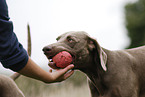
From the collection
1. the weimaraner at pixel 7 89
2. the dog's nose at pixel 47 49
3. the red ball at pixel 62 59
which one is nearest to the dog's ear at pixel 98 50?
the red ball at pixel 62 59

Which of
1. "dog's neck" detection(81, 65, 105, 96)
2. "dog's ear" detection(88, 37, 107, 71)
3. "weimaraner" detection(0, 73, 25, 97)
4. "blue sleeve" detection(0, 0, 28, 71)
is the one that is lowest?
"dog's neck" detection(81, 65, 105, 96)

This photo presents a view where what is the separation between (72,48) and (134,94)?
132 centimetres

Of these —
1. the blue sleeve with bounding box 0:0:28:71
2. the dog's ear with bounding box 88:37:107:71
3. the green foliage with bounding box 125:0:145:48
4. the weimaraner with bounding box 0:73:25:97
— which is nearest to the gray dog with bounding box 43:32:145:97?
the dog's ear with bounding box 88:37:107:71

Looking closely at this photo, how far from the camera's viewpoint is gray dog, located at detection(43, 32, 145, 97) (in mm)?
3775

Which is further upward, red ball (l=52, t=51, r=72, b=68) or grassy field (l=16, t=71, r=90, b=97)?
red ball (l=52, t=51, r=72, b=68)

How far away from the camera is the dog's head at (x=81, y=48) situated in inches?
148

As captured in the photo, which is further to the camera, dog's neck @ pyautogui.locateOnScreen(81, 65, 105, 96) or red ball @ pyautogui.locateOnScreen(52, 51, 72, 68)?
dog's neck @ pyautogui.locateOnScreen(81, 65, 105, 96)

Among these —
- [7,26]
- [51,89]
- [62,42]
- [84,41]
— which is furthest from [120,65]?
[51,89]

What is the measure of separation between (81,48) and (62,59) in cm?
57

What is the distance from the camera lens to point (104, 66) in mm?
3758

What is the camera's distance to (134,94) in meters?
3.83

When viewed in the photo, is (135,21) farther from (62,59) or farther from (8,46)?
(8,46)

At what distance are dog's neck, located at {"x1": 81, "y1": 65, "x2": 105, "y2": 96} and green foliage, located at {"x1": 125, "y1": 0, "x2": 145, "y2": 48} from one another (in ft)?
96.8

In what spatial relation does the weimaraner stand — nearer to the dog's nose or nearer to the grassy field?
the dog's nose
